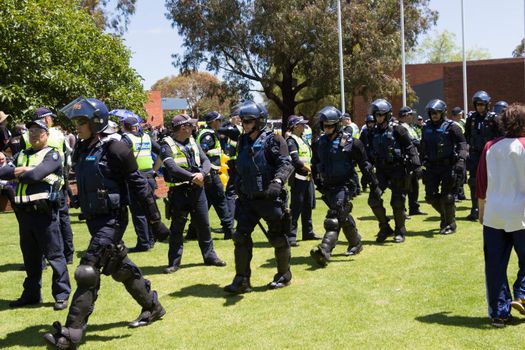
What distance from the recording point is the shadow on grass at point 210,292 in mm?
7047

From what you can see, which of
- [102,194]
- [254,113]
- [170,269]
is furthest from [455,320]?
[170,269]

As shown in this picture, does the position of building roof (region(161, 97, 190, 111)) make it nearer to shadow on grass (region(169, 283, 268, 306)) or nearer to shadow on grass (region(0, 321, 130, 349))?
shadow on grass (region(169, 283, 268, 306))

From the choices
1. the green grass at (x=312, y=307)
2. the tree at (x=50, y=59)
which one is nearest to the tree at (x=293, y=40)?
the tree at (x=50, y=59)

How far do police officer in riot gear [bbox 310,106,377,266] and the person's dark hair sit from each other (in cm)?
310

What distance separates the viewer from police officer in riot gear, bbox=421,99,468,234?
393 inches

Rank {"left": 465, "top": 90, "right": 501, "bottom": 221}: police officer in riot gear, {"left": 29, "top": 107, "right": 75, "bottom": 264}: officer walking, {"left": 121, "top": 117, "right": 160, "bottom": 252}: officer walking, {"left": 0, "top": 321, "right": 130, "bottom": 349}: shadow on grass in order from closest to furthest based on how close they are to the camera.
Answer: {"left": 0, "top": 321, "right": 130, "bottom": 349}: shadow on grass
{"left": 29, "top": 107, "right": 75, "bottom": 264}: officer walking
{"left": 121, "top": 117, "right": 160, "bottom": 252}: officer walking
{"left": 465, "top": 90, "right": 501, "bottom": 221}: police officer in riot gear

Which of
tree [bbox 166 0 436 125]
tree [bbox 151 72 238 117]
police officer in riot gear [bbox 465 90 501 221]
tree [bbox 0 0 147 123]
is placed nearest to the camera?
police officer in riot gear [bbox 465 90 501 221]

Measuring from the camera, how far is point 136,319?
621 centimetres

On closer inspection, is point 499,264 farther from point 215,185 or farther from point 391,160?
point 215,185

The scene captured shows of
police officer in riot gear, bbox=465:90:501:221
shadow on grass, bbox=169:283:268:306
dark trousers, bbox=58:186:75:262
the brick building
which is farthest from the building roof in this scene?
shadow on grass, bbox=169:283:268:306

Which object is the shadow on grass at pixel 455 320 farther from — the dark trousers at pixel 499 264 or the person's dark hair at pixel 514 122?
the person's dark hair at pixel 514 122

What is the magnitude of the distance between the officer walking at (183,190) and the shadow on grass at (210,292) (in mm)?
966

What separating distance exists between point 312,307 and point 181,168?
285 centimetres

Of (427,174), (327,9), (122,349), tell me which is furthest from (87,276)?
(327,9)
